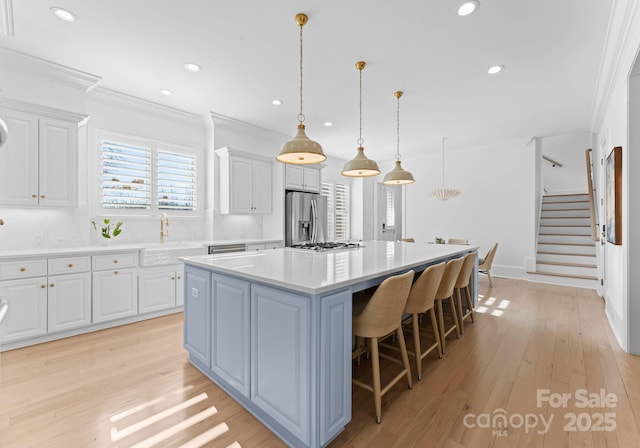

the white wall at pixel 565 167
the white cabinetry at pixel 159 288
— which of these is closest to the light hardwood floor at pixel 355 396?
the white cabinetry at pixel 159 288

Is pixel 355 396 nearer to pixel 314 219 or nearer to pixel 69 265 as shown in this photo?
pixel 69 265

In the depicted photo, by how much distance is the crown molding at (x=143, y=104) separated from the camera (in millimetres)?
3805

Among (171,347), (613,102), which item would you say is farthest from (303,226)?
(613,102)

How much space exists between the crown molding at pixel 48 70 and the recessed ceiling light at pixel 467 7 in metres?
3.79

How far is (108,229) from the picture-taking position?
3852 mm

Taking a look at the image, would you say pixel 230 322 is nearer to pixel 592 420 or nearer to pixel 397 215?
pixel 592 420

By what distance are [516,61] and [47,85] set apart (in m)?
5.03

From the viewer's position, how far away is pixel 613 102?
3521 millimetres

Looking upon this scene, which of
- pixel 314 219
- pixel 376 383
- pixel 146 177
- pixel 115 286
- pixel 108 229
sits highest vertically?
pixel 146 177

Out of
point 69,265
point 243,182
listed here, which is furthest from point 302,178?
point 69,265

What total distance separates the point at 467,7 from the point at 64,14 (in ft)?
10.5

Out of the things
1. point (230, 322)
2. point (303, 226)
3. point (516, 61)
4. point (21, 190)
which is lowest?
point (230, 322)

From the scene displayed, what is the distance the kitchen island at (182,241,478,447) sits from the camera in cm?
156

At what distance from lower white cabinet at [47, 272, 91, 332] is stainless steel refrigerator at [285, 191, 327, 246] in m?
3.03
